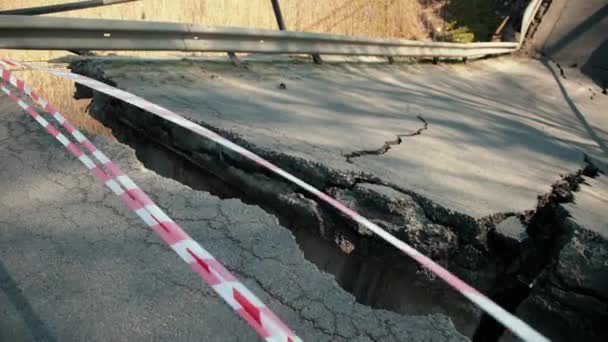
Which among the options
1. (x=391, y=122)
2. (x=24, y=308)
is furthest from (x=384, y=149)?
(x=24, y=308)

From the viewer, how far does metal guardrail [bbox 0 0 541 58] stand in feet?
9.35

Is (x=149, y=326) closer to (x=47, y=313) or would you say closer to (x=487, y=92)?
(x=47, y=313)

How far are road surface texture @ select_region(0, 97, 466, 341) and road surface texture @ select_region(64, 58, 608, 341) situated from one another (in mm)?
346

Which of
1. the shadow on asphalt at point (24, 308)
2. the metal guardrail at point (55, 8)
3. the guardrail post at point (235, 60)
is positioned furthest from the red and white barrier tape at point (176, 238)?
the guardrail post at point (235, 60)

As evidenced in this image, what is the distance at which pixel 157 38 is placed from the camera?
3.51 metres

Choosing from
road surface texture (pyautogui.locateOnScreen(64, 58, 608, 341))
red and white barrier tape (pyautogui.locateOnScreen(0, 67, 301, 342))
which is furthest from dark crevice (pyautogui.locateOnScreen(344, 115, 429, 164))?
red and white barrier tape (pyautogui.locateOnScreen(0, 67, 301, 342))

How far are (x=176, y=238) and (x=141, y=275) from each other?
0.21 metres

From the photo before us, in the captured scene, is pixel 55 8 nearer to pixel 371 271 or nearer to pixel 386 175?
pixel 386 175

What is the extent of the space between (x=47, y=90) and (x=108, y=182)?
4.92ft

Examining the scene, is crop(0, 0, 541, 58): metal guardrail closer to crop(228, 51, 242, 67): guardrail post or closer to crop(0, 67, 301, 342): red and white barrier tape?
crop(228, 51, 242, 67): guardrail post

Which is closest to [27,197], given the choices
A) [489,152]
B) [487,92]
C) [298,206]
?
[298,206]

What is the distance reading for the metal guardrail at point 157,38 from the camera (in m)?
2.85

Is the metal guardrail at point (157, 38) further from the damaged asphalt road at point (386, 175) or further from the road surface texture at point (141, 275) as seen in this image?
the road surface texture at point (141, 275)

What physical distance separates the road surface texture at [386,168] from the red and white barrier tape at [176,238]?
17.3 inches
